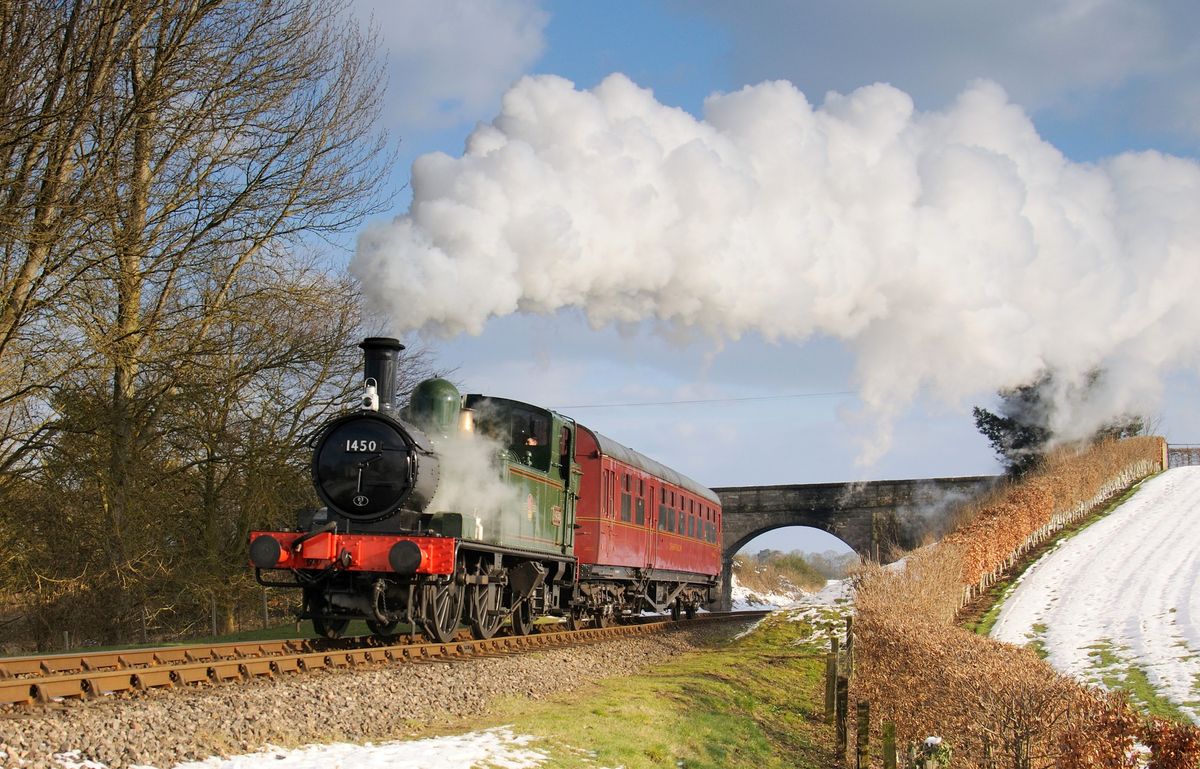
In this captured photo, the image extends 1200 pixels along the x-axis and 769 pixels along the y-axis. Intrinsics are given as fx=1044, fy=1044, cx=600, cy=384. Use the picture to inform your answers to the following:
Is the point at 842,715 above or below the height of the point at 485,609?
below

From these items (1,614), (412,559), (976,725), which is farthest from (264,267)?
(976,725)

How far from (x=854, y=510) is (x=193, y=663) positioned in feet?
139

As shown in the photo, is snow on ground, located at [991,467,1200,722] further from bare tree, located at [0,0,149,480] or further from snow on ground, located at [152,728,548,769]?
bare tree, located at [0,0,149,480]

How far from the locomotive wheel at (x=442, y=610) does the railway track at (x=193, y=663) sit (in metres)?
0.22

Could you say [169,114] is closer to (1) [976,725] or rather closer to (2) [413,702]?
(2) [413,702]

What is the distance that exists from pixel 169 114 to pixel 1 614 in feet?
34.9

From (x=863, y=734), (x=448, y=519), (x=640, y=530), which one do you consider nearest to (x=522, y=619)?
(x=448, y=519)

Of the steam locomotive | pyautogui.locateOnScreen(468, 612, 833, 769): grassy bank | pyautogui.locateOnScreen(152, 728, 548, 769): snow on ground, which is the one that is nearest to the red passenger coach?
the steam locomotive

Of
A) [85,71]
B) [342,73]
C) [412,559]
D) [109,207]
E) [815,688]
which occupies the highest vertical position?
[342,73]

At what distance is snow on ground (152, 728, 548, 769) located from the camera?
22.1ft

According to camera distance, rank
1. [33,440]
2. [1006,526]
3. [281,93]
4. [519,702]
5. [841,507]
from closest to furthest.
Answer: [519,702] < [33,440] < [281,93] < [1006,526] < [841,507]

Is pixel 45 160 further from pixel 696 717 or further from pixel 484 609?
pixel 696 717

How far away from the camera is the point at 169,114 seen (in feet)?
56.8

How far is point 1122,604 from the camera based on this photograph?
75.0 feet
